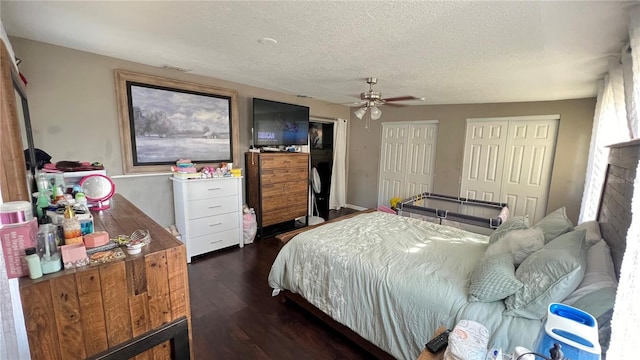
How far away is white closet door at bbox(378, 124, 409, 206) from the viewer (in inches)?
204

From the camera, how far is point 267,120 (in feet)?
13.0

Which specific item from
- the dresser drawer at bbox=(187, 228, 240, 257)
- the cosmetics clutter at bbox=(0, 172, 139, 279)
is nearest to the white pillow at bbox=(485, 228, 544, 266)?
the cosmetics clutter at bbox=(0, 172, 139, 279)

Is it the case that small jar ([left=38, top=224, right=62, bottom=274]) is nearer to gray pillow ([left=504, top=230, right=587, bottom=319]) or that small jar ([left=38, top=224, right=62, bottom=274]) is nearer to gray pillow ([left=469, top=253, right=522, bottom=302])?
gray pillow ([left=469, top=253, right=522, bottom=302])

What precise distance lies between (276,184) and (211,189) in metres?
0.99

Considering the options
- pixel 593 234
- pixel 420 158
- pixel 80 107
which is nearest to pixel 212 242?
pixel 80 107

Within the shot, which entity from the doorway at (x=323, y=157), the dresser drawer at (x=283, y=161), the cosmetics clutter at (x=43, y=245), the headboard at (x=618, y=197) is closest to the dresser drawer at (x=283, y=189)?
the dresser drawer at (x=283, y=161)

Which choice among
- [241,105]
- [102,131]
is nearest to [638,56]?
[241,105]

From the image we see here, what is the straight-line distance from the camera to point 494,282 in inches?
54.4

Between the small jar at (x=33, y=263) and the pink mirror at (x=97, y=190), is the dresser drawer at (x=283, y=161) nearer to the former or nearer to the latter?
the pink mirror at (x=97, y=190)

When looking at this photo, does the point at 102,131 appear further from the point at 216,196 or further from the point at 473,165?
the point at 473,165

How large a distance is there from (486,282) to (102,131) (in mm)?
3644

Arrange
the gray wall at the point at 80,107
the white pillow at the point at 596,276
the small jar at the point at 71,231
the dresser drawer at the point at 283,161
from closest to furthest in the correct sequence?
the small jar at the point at 71,231
the white pillow at the point at 596,276
the gray wall at the point at 80,107
the dresser drawer at the point at 283,161

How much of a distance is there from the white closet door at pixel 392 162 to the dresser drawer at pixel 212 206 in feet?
10.6

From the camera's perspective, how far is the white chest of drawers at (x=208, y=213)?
122 inches
